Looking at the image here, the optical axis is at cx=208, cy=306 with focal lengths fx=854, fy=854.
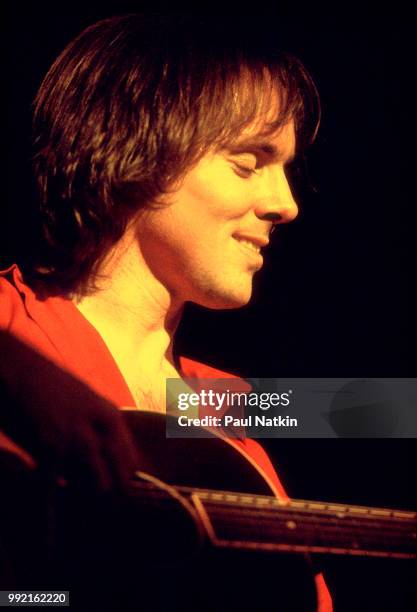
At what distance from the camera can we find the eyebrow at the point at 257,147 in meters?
1.60

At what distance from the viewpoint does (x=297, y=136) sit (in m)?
1.72

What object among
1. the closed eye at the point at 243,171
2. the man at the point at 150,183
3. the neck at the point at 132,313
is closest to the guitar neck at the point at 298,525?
the man at the point at 150,183

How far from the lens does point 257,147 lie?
5.33 ft

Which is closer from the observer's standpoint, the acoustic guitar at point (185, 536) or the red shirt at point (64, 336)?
the acoustic guitar at point (185, 536)

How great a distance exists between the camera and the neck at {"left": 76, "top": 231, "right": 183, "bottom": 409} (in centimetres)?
157

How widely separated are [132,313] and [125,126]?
0.34 meters

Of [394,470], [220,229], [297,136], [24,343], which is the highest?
[297,136]

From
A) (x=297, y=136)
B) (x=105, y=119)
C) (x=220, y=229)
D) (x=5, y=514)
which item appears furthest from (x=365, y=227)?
(x=5, y=514)

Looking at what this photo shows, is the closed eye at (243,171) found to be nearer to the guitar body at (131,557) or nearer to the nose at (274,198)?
the nose at (274,198)

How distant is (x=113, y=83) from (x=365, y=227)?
693 mm

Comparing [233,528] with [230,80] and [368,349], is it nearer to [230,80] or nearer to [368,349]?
[368,349]

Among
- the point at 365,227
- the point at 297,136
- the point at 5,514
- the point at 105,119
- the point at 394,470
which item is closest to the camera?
the point at 5,514

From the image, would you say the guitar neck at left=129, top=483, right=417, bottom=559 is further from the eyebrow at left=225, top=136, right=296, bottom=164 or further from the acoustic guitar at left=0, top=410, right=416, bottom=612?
the eyebrow at left=225, top=136, right=296, bottom=164

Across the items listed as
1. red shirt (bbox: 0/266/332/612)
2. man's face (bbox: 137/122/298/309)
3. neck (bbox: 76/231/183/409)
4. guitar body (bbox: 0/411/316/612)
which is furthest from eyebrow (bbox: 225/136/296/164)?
guitar body (bbox: 0/411/316/612)
